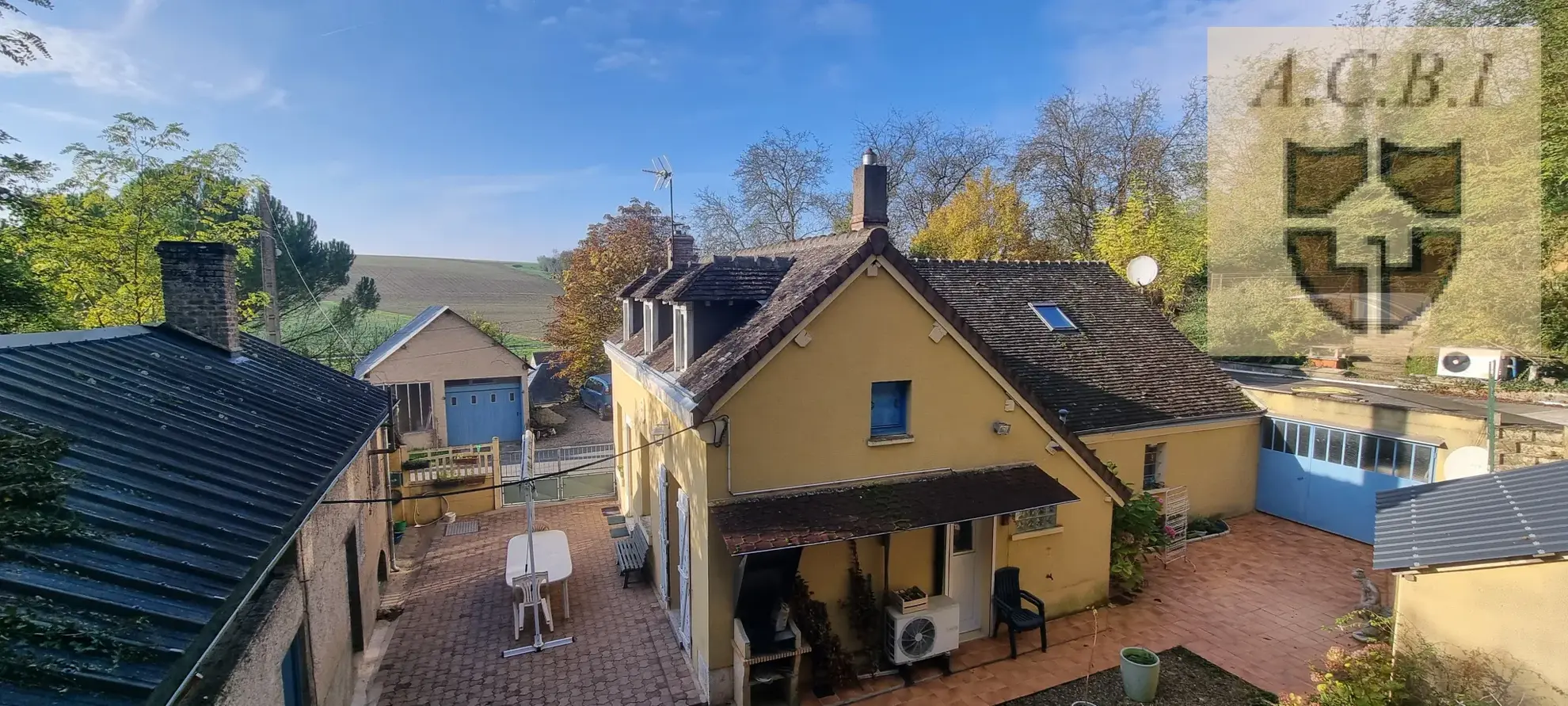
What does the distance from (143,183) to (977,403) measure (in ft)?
74.0

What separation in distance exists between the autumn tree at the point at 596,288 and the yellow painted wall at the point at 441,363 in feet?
24.7

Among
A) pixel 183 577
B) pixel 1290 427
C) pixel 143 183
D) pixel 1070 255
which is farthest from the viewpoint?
pixel 1070 255

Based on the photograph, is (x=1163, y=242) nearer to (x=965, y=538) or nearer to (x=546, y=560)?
(x=965, y=538)

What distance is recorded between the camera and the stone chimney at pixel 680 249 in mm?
15148

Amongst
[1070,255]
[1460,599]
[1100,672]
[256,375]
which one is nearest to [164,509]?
[256,375]

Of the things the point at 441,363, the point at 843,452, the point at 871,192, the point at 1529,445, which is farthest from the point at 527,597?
the point at 1529,445

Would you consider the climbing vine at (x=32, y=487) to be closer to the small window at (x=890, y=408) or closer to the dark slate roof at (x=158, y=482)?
the dark slate roof at (x=158, y=482)

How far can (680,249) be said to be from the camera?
15.3 metres

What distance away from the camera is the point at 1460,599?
697 cm

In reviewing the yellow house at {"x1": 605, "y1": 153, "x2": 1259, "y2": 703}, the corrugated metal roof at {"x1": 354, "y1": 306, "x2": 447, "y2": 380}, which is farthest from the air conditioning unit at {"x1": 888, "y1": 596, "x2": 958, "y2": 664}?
the corrugated metal roof at {"x1": 354, "y1": 306, "x2": 447, "y2": 380}

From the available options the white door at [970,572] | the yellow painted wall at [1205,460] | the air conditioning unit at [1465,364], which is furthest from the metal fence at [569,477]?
the air conditioning unit at [1465,364]

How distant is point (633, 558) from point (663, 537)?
5.91 feet

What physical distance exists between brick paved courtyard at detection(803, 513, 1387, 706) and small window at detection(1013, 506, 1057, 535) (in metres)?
1.73

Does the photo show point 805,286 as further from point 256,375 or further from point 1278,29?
point 1278,29
